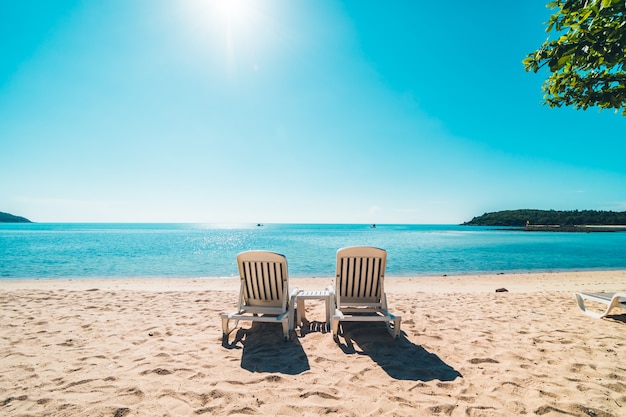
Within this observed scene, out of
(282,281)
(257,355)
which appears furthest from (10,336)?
(282,281)

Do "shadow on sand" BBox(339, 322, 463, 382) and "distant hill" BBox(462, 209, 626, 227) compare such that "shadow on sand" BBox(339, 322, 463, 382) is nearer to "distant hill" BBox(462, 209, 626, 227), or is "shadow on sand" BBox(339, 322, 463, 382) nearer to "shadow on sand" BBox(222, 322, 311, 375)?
"shadow on sand" BBox(222, 322, 311, 375)

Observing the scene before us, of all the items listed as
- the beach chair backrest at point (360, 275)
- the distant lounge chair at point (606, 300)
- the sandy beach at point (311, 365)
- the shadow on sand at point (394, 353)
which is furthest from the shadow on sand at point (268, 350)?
the distant lounge chair at point (606, 300)

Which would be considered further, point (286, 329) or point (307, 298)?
point (307, 298)

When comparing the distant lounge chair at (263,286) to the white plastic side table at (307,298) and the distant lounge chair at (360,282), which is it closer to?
the white plastic side table at (307,298)

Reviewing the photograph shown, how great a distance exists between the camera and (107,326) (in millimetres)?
5141

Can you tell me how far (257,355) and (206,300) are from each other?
3.87m

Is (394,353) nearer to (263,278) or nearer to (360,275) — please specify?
(360,275)

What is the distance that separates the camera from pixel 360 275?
16.3ft

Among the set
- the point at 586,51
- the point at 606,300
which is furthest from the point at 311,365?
the point at 606,300

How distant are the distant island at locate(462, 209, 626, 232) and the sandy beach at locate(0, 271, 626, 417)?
102 metres

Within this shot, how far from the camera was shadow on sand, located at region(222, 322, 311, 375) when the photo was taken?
143 inches

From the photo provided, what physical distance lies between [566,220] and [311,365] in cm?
13005

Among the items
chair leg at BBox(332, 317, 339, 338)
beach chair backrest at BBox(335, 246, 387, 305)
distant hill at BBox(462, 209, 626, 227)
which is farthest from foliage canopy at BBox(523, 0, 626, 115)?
distant hill at BBox(462, 209, 626, 227)

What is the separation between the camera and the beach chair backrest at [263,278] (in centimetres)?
474
